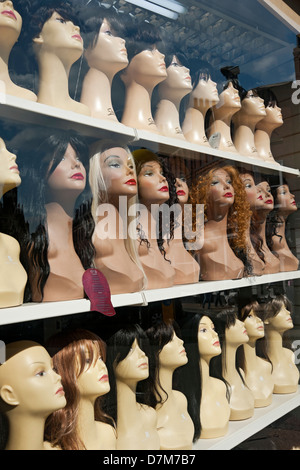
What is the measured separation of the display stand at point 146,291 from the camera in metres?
1.27

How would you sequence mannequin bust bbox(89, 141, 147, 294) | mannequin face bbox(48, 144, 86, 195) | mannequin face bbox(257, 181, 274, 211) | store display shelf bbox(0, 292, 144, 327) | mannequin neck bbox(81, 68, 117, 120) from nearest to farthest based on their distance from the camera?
store display shelf bbox(0, 292, 144, 327)
mannequin face bbox(48, 144, 86, 195)
mannequin bust bbox(89, 141, 147, 294)
mannequin neck bbox(81, 68, 117, 120)
mannequin face bbox(257, 181, 274, 211)

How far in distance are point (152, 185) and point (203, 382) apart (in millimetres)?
860

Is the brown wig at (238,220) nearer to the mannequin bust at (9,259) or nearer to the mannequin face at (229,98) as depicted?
the mannequin face at (229,98)

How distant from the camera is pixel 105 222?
1.55 metres

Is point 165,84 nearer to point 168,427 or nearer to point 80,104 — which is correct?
point 80,104

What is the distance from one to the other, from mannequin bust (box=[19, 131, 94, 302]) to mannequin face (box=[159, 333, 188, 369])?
0.47 metres

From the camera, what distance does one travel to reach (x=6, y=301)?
122 centimetres

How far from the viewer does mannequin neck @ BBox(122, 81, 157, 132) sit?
177 cm

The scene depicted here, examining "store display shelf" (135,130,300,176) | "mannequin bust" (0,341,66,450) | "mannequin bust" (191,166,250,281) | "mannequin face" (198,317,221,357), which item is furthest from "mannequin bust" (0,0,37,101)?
"mannequin face" (198,317,221,357)

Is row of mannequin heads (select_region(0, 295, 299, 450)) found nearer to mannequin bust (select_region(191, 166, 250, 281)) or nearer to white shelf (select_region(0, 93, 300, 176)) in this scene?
mannequin bust (select_region(191, 166, 250, 281))

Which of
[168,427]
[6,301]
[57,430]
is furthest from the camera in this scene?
[168,427]

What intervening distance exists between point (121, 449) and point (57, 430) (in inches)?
10.3

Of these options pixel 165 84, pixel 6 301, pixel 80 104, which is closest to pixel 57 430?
pixel 6 301

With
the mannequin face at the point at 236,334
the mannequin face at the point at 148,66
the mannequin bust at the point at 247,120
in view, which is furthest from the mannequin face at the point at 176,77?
the mannequin face at the point at 236,334
